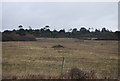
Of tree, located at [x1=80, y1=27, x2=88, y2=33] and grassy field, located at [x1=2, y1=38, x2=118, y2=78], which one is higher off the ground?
tree, located at [x1=80, y1=27, x2=88, y2=33]

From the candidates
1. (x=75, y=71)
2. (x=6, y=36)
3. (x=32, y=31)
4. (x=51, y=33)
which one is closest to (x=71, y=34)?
(x=51, y=33)

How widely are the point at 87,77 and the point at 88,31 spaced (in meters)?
150

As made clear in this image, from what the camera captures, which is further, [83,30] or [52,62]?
[83,30]

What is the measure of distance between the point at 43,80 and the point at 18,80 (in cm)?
113

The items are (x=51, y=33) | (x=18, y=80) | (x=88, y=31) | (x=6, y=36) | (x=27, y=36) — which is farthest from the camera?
(x=88, y=31)

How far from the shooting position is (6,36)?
102 m

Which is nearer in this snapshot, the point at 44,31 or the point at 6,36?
the point at 6,36

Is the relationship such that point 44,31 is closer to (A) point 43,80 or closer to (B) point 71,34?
(B) point 71,34

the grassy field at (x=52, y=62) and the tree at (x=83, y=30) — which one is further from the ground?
the tree at (x=83, y=30)

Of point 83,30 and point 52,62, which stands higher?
point 83,30

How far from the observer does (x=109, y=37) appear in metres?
128

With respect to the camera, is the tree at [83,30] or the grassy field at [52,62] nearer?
the grassy field at [52,62]

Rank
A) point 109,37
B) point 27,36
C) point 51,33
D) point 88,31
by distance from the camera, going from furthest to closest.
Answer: point 88,31 < point 51,33 < point 109,37 < point 27,36

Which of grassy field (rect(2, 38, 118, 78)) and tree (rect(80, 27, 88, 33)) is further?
tree (rect(80, 27, 88, 33))
